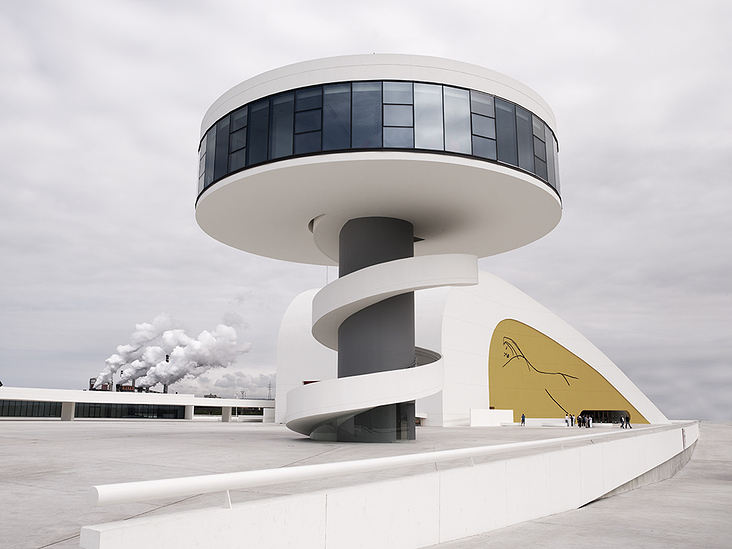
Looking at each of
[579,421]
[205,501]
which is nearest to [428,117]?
[205,501]

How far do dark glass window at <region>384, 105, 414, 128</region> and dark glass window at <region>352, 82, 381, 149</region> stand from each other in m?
0.23

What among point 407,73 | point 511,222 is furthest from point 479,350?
point 407,73

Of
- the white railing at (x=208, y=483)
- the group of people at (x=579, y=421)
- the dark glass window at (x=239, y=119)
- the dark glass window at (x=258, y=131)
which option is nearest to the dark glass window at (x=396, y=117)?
the dark glass window at (x=258, y=131)

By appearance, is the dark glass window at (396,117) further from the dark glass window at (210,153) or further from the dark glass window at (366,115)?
the dark glass window at (210,153)

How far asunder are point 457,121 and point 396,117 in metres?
1.83

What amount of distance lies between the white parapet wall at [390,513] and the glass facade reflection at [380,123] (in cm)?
955

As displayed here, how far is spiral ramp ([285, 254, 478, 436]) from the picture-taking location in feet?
58.6

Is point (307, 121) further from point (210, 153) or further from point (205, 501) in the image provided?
point (205, 501)

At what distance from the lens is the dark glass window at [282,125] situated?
1831cm

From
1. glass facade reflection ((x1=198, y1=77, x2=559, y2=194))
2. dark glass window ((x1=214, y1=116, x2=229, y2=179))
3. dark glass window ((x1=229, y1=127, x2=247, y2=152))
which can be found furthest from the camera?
dark glass window ((x1=214, y1=116, x2=229, y2=179))

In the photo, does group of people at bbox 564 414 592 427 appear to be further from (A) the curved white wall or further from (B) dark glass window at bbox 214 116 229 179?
(B) dark glass window at bbox 214 116 229 179

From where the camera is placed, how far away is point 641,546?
25.2 feet

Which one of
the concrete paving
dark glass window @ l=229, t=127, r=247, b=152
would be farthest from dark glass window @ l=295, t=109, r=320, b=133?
the concrete paving

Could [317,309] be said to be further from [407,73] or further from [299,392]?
[407,73]
